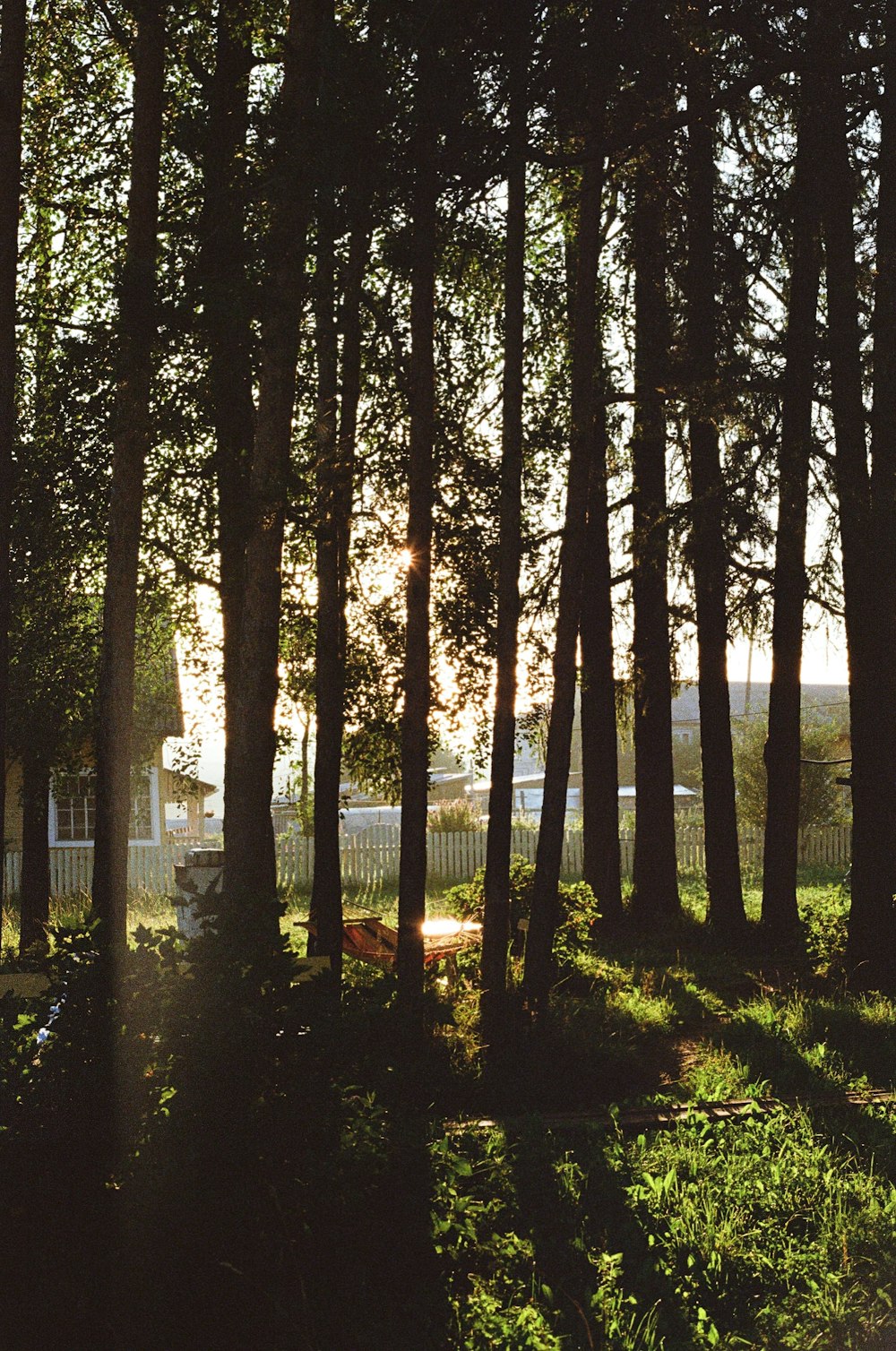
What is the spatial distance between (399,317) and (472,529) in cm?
199

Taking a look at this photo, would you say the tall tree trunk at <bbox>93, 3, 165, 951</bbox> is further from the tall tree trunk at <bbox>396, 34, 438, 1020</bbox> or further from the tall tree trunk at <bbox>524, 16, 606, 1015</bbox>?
the tall tree trunk at <bbox>524, 16, 606, 1015</bbox>

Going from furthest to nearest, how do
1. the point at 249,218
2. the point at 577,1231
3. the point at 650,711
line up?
the point at 650,711, the point at 249,218, the point at 577,1231

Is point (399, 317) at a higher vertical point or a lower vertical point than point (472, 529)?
higher

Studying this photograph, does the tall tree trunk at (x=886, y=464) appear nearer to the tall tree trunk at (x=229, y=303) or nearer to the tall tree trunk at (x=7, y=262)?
the tall tree trunk at (x=229, y=303)

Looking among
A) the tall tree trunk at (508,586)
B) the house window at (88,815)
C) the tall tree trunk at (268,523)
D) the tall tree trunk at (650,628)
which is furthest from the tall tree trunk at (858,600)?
the house window at (88,815)

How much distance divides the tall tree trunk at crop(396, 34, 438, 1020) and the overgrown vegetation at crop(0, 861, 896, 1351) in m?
2.81

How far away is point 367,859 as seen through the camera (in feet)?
76.1

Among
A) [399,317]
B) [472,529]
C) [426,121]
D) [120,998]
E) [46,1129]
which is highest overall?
[426,121]

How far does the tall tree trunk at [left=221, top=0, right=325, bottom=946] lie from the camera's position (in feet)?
27.0

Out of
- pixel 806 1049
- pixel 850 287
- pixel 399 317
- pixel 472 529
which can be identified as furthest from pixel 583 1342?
pixel 850 287

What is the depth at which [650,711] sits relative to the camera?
15.0 metres

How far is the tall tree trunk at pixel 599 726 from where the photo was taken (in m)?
14.7

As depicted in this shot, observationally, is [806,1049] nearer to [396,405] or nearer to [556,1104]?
[556,1104]

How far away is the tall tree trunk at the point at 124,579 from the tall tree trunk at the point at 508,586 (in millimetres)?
2817
